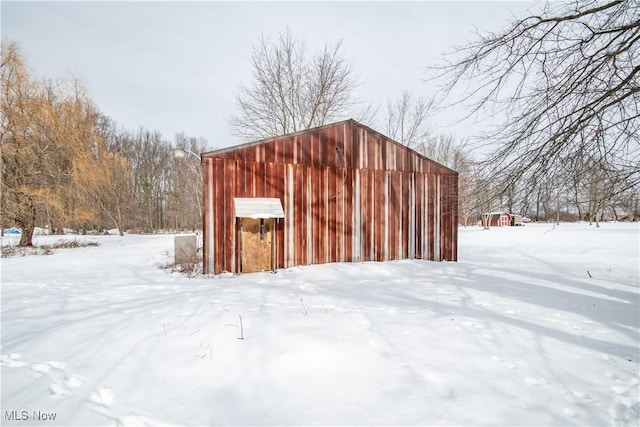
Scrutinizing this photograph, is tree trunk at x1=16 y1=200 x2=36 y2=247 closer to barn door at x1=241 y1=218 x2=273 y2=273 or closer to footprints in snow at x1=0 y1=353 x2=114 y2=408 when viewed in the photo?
barn door at x1=241 y1=218 x2=273 y2=273

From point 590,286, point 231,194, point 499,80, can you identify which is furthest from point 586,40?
point 231,194

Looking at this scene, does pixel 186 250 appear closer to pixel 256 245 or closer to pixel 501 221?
pixel 256 245

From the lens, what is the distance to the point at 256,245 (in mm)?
9000

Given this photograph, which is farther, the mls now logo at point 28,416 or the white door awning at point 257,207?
the white door awning at point 257,207

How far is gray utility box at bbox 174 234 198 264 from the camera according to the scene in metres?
9.66

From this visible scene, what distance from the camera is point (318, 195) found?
378 inches

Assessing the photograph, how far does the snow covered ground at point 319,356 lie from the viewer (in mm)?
2447

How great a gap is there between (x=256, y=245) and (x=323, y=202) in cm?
256

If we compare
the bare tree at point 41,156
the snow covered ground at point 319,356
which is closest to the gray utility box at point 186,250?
the snow covered ground at point 319,356

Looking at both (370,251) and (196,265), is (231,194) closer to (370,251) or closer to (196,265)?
(196,265)

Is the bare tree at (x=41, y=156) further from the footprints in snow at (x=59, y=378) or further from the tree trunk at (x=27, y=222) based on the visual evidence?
the footprints in snow at (x=59, y=378)

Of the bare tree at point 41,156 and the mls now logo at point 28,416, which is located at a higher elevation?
the bare tree at point 41,156

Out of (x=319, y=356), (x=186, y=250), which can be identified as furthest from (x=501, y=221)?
(x=319, y=356)

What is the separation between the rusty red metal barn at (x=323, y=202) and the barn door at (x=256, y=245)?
0.03 meters
